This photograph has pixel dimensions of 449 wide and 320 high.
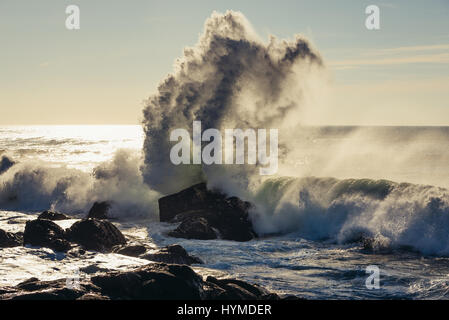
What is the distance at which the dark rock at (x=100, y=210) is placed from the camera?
971 inches

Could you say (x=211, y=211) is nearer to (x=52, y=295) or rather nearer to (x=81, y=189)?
(x=81, y=189)

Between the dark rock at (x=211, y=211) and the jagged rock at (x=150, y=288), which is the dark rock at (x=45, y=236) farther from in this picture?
the jagged rock at (x=150, y=288)

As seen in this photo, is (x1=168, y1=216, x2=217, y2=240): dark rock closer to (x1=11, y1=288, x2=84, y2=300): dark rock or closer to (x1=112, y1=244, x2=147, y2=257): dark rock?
(x1=112, y1=244, x2=147, y2=257): dark rock

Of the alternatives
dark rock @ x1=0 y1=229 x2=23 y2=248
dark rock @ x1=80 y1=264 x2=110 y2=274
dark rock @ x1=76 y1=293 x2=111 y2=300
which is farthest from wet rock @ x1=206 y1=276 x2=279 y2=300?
dark rock @ x1=0 y1=229 x2=23 y2=248

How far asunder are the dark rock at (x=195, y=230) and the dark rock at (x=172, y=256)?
340 centimetres

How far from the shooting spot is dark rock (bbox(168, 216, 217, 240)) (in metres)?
18.9

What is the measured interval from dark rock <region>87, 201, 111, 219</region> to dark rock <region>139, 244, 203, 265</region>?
10002 mm

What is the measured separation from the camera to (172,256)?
15.0m

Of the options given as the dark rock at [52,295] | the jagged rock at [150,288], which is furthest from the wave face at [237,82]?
the dark rock at [52,295]

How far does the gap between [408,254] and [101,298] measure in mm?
10099

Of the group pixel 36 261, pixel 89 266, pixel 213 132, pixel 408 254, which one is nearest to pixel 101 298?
pixel 89 266

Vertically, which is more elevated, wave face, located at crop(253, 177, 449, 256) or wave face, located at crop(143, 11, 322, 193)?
wave face, located at crop(143, 11, 322, 193)

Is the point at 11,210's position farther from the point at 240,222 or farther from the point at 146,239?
the point at 240,222

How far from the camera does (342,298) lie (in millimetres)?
12281
